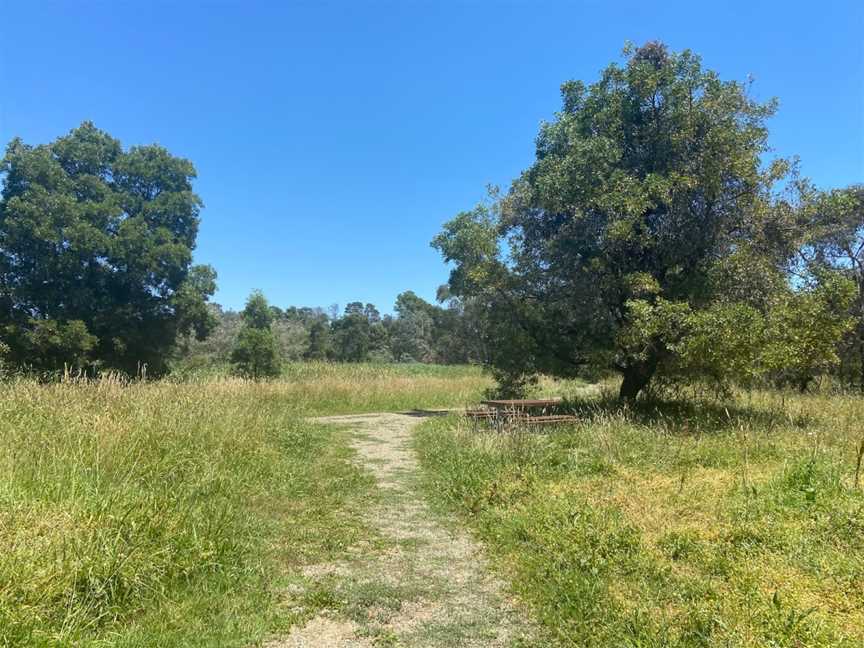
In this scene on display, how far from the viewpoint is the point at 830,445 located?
7.09m

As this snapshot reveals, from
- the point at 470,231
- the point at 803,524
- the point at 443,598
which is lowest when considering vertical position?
the point at 443,598

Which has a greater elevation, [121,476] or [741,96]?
[741,96]

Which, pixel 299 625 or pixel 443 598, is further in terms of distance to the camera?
pixel 443 598

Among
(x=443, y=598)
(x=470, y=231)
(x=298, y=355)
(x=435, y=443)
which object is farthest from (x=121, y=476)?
(x=298, y=355)

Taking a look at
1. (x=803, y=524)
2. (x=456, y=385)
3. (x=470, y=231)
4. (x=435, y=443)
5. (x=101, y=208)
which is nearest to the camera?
(x=803, y=524)

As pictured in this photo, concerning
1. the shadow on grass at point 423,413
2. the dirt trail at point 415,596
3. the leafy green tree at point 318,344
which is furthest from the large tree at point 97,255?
the leafy green tree at point 318,344

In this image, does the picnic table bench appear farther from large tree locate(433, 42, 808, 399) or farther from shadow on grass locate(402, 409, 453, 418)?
shadow on grass locate(402, 409, 453, 418)

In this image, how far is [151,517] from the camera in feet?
11.9

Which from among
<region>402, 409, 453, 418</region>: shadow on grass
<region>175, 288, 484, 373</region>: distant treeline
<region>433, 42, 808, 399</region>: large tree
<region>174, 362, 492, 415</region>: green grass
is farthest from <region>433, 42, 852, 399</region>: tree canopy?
<region>175, 288, 484, 373</region>: distant treeline

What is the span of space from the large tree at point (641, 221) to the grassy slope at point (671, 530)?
3.04 metres

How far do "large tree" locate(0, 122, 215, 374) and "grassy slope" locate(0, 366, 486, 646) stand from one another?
1257 centimetres

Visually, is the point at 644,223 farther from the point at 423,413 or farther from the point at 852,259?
the point at 852,259

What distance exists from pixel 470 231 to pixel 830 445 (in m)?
9.45

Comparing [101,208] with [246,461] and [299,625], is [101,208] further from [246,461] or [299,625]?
[299,625]
